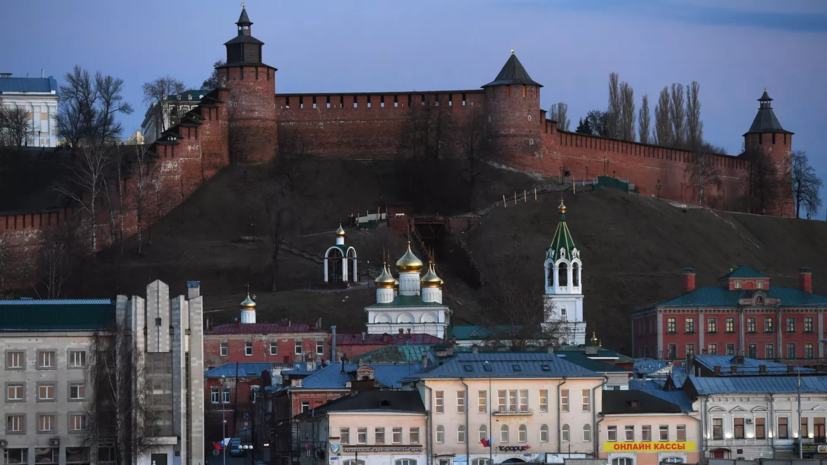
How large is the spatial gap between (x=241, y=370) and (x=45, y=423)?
23616 mm

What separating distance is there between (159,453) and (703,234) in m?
62.6

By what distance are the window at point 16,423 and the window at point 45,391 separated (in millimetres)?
878

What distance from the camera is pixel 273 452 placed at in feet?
264

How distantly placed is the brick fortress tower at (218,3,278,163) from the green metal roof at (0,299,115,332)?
55.2 metres

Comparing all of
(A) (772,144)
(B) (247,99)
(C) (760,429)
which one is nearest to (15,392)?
(C) (760,429)

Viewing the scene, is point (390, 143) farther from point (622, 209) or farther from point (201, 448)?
point (201, 448)

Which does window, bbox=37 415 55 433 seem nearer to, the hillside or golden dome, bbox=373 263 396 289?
golden dome, bbox=373 263 396 289

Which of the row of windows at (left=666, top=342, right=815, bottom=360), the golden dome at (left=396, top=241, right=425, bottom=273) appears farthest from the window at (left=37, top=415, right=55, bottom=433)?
the row of windows at (left=666, top=342, right=815, bottom=360)

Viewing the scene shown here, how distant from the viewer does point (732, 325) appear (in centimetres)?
10706

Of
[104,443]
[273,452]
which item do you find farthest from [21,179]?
[104,443]

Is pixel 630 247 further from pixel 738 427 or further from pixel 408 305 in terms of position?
pixel 738 427

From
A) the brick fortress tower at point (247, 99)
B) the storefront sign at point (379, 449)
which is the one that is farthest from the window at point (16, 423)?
the brick fortress tower at point (247, 99)

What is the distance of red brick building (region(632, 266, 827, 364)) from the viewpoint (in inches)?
4186

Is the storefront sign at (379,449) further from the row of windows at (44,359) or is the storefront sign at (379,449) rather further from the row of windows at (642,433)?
the row of windows at (44,359)
